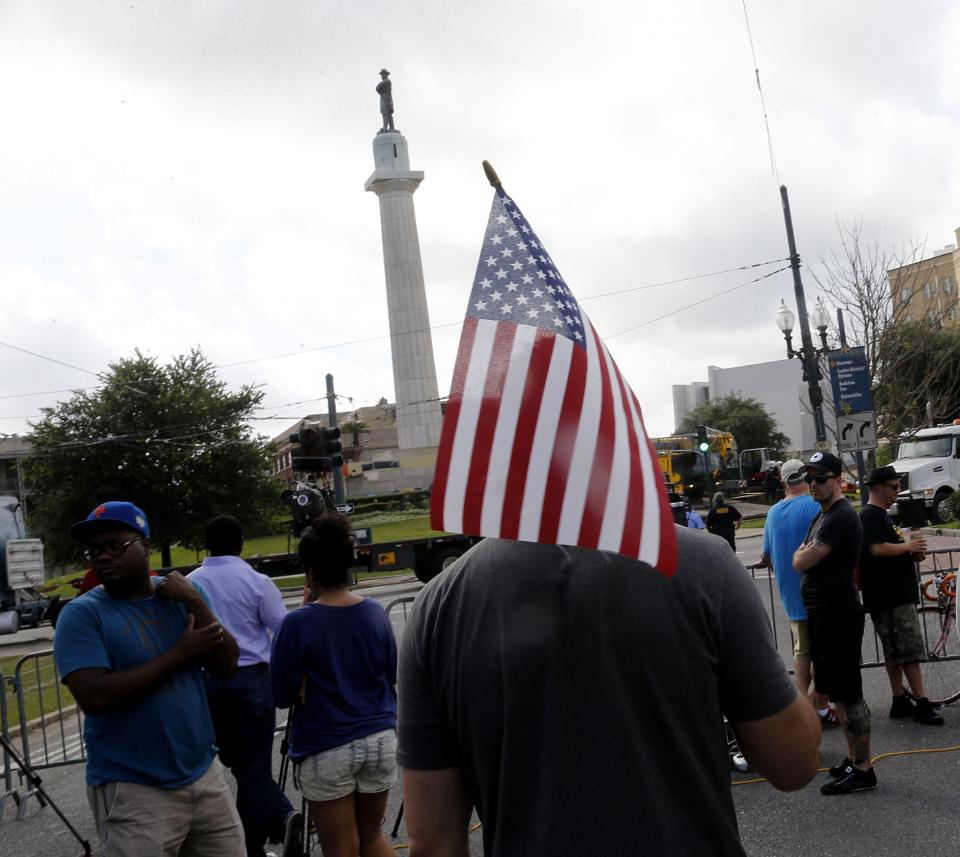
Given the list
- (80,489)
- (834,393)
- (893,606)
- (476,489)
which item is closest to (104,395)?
(80,489)

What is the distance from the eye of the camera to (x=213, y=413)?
4341 cm

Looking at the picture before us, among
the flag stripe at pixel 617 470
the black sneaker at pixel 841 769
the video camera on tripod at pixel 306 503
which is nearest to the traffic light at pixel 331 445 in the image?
the video camera on tripod at pixel 306 503

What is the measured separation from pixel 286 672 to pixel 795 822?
3.00m

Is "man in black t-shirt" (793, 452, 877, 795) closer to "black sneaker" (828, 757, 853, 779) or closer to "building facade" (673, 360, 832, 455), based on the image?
"black sneaker" (828, 757, 853, 779)

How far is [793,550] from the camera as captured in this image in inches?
287

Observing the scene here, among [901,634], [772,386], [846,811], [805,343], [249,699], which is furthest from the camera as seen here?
[772,386]

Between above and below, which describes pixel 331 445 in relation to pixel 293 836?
above

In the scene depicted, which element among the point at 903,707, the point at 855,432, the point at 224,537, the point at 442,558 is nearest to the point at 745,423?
the point at 442,558

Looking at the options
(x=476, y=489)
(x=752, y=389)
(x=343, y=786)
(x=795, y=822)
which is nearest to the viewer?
(x=476, y=489)

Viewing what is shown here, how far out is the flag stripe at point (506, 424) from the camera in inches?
83.7

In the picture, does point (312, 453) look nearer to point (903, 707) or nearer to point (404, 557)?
point (404, 557)

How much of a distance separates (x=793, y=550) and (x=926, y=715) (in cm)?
156

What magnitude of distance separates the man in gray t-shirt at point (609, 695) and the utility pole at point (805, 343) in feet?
64.6

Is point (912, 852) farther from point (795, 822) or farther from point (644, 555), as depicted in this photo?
point (644, 555)
